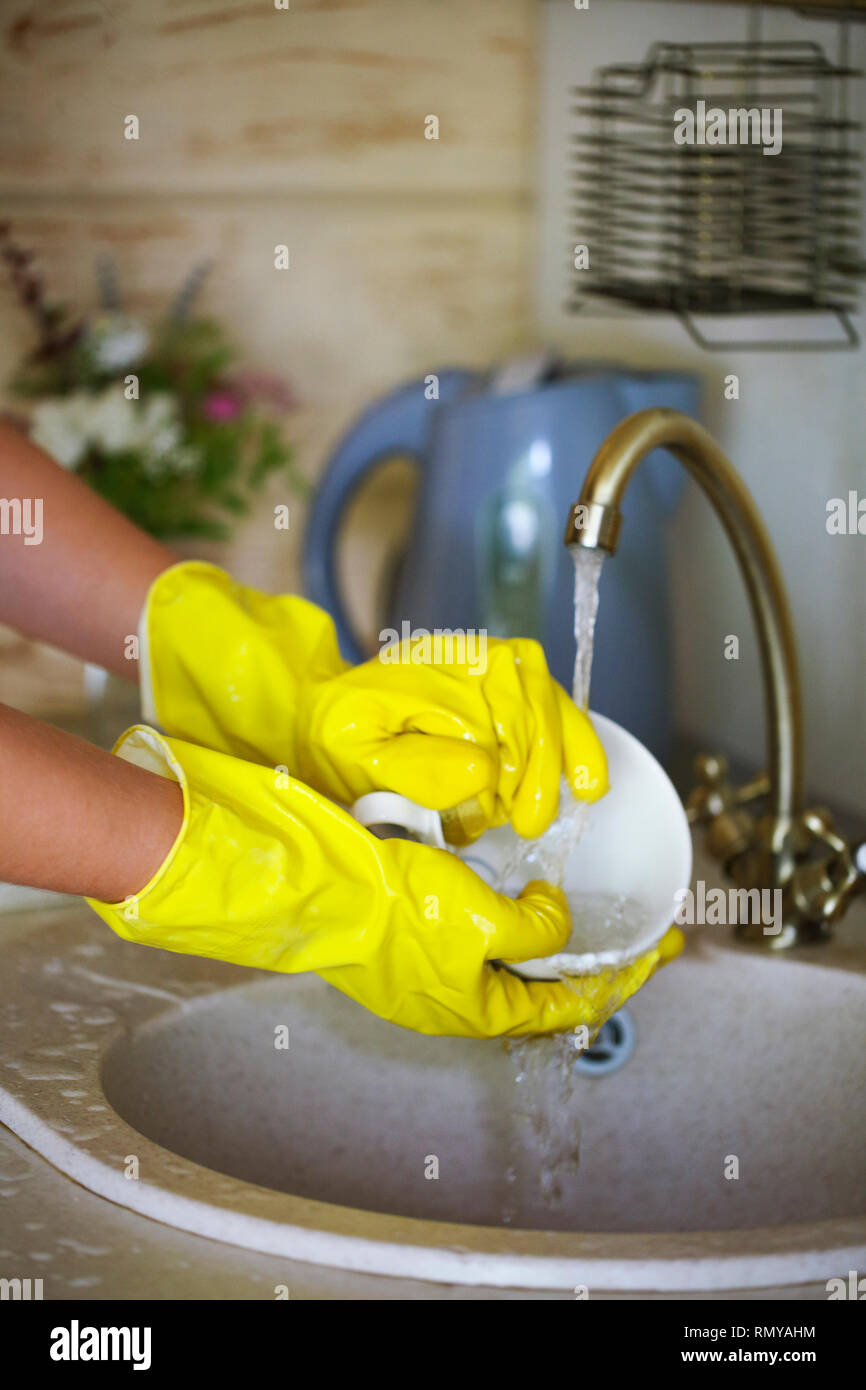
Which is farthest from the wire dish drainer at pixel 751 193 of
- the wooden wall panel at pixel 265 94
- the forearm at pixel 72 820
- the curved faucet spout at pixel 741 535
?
the forearm at pixel 72 820

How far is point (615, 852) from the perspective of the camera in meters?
0.68

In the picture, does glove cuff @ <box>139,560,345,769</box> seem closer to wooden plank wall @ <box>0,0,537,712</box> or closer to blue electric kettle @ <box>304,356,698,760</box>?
blue electric kettle @ <box>304,356,698,760</box>

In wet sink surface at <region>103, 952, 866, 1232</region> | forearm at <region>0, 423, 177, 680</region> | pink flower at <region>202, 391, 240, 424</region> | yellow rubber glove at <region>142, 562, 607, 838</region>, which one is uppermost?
pink flower at <region>202, 391, 240, 424</region>

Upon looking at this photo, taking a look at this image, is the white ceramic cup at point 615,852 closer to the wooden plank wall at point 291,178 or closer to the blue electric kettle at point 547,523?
the blue electric kettle at point 547,523

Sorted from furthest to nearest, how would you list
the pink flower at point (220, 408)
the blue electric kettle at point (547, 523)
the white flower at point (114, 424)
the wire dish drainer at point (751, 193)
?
the pink flower at point (220, 408) → the white flower at point (114, 424) → the blue electric kettle at point (547, 523) → the wire dish drainer at point (751, 193)

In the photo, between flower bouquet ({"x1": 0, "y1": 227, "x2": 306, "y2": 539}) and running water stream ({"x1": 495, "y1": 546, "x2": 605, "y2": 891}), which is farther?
flower bouquet ({"x1": 0, "y1": 227, "x2": 306, "y2": 539})

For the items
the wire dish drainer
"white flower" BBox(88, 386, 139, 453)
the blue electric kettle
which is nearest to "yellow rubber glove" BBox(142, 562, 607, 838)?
the wire dish drainer

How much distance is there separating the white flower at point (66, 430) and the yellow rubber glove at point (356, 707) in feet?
1.81

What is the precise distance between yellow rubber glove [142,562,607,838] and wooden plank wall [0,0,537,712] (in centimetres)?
79

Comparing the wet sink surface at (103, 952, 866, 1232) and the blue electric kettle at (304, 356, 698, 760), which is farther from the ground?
the blue electric kettle at (304, 356, 698, 760)

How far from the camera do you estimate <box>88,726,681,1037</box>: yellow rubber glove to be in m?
0.53

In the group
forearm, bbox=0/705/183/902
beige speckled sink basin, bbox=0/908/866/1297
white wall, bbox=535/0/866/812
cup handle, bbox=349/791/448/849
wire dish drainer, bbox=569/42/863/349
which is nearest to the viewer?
forearm, bbox=0/705/183/902

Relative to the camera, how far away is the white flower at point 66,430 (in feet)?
4.11

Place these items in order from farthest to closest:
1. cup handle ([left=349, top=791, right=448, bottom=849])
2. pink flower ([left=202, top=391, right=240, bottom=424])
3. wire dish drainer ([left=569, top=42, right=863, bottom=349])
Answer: pink flower ([left=202, top=391, right=240, bottom=424])
wire dish drainer ([left=569, top=42, right=863, bottom=349])
cup handle ([left=349, top=791, right=448, bottom=849])
